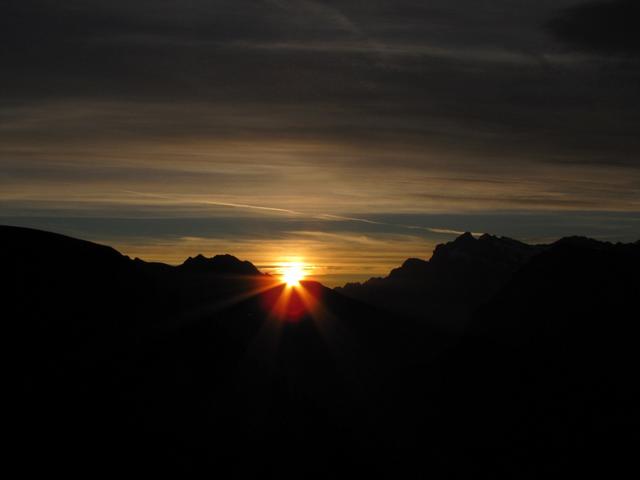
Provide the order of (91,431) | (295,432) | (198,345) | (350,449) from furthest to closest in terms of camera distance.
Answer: (350,449)
(295,432)
(198,345)
(91,431)

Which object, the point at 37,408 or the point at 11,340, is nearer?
the point at 37,408

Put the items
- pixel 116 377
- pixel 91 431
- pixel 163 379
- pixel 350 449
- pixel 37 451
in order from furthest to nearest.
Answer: pixel 350 449
pixel 163 379
pixel 116 377
pixel 91 431
pixel 37 451

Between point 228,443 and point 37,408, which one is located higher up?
point 37,408

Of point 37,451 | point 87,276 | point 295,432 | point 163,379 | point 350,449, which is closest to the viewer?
point 37,451

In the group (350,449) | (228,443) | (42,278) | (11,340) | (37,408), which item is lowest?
(350,449)

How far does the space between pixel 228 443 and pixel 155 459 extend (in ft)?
82.4

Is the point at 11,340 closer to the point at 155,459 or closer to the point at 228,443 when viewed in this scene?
the point at 155,459

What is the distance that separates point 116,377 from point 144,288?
33.8 m

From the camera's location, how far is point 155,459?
11788 centimetres

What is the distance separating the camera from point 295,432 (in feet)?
586

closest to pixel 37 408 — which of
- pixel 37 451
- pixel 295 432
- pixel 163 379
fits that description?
pixel 37 451

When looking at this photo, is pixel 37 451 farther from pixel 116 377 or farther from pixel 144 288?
pixel 144 288

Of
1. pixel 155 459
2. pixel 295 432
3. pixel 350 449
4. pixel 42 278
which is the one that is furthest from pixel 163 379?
pixel 350 449

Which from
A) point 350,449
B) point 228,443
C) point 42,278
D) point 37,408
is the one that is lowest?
point 350,449
